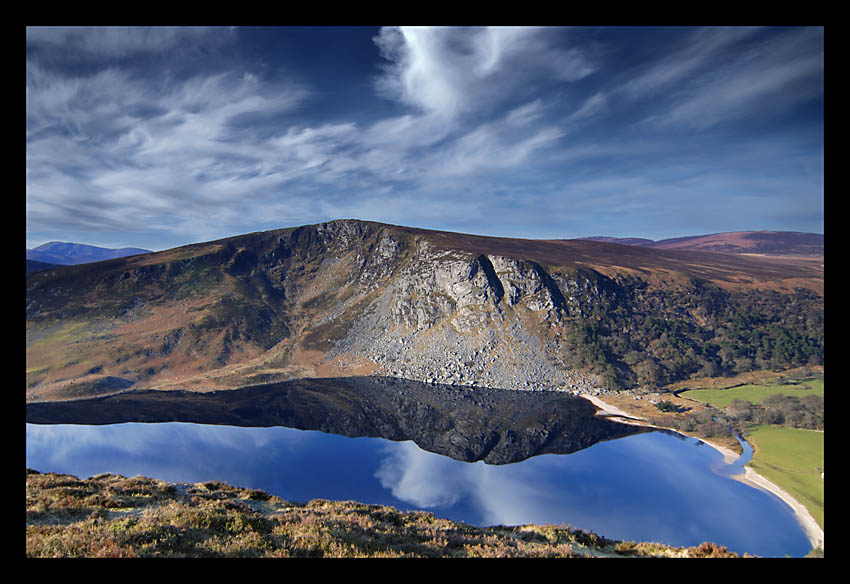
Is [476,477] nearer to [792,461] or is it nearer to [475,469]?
[475,469]

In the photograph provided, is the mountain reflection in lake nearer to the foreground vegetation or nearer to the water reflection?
the water reflection

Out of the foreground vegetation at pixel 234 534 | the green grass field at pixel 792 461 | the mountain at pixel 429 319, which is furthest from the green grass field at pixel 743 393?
the foreground vegetation at pixel 234 534

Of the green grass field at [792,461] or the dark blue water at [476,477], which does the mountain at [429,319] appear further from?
the dark blue water at [476,477]

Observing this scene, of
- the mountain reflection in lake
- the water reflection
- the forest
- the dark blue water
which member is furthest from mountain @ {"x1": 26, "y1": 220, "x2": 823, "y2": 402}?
the dark blue water

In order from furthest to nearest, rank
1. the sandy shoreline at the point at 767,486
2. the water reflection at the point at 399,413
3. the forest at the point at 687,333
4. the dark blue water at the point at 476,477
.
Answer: the forest at the point at 687,333 < the water reflection at the point at 399,413 < the dark blue water at the point at 476,477 < the sandy shoreline at the point at 767,486

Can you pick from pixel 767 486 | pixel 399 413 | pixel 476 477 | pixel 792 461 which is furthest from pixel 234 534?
pixel 399 413
